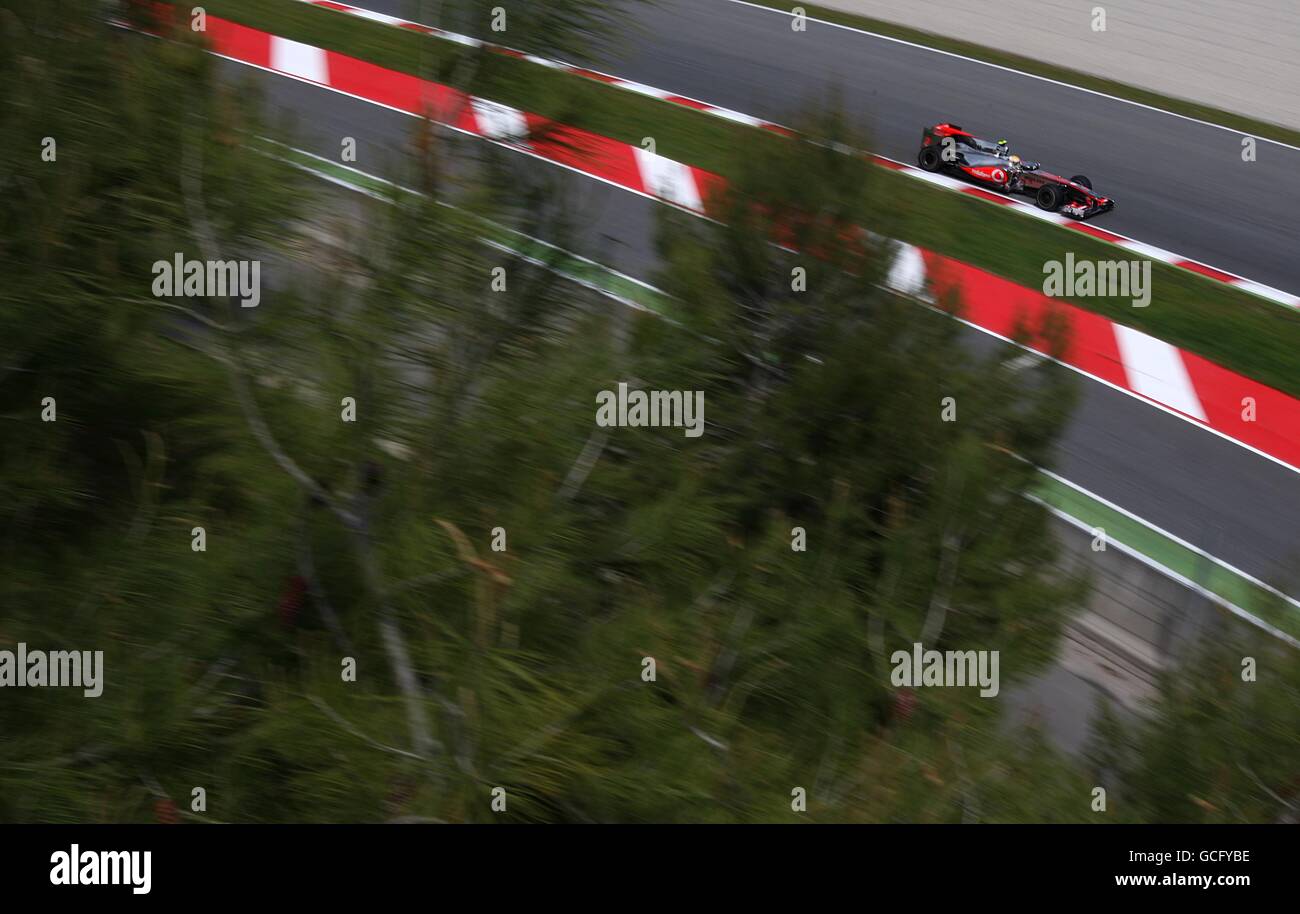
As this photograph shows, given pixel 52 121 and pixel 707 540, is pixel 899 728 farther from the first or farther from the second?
pixel 52 121

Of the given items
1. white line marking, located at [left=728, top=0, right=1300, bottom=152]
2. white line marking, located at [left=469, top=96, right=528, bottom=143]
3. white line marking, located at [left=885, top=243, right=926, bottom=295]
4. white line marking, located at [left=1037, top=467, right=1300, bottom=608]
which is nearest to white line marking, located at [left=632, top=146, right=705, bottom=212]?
white line marking, located at [left=1037, top=467, right=1300, bottom=608]

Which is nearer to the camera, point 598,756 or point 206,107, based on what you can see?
point 598,756

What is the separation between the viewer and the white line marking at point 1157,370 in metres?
10.7

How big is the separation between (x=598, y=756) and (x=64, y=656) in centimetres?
147

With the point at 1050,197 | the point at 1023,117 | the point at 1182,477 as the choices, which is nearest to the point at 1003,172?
the point at 1050,197

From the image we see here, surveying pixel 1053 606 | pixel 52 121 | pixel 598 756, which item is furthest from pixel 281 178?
pixel 1053 606

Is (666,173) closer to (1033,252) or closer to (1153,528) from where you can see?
(1033,252)

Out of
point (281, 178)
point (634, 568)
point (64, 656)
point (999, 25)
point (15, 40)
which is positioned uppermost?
point (999, 25)

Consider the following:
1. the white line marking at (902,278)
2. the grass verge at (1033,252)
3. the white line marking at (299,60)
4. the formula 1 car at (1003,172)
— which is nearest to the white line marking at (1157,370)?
the grass verge at (1033,252)

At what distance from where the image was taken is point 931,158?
522 inches

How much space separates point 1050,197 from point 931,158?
139 cm

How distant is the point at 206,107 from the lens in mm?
3564

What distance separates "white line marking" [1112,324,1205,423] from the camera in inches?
422

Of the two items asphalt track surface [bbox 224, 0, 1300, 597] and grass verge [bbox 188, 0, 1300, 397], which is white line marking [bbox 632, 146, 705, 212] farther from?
asphalt track surface [bbox 224, 0, 1300, 597]
